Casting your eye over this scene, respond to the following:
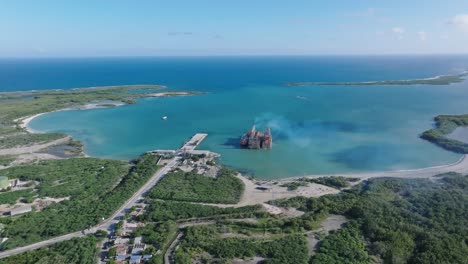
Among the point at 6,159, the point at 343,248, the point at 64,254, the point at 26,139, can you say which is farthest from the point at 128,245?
the point at 26,139

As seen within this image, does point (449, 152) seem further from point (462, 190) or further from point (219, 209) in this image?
point (219, 209)

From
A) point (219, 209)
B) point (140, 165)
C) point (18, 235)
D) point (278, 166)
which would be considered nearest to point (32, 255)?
point (18, 235)

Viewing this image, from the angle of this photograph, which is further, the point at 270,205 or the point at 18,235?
the point at 270,205

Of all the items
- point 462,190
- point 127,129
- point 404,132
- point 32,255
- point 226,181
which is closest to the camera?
point 32,255

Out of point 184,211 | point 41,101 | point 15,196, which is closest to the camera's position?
point 184,211

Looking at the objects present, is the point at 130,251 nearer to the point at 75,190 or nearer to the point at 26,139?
the point at 75,190

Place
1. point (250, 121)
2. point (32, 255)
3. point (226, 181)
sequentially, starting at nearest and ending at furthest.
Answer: point (32, 255) → point (226, 181) → point (250, 121)
